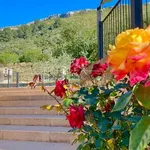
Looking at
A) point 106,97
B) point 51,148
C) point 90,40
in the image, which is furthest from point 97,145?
point 90,40

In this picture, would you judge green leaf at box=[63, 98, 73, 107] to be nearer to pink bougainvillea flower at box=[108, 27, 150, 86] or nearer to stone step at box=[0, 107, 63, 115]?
pink bougainvillea flower at box=[108, 27, 150, 86]

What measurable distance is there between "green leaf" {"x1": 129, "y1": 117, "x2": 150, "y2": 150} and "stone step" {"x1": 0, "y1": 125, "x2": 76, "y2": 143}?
3.14m

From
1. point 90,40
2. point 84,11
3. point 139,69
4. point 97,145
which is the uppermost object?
point 84,11

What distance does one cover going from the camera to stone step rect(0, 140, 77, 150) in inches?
142

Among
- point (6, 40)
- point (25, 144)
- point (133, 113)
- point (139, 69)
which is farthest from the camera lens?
point (6, 40)

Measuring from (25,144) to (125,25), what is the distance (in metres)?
1.79

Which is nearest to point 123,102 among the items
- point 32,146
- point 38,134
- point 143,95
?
point 143,95

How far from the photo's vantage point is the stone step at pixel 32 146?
3.60m

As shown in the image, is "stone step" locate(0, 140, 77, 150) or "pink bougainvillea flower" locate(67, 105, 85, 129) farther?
"stone step" locate(0, 140, 77, 150)

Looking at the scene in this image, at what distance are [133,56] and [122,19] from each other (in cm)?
358

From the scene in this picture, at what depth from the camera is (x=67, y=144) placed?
12.4ft

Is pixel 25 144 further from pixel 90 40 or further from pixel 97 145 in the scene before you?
pixel 90 40

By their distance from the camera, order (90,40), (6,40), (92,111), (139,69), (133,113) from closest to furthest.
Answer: (139,69) → (133,113) → (92,111) → (90,40) → (6,40)

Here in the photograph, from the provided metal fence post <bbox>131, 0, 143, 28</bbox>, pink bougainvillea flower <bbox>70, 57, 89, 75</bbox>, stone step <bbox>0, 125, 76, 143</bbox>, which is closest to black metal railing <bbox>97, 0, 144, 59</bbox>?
metal fence post <bbox>131, 0, 143, 28</bbox>
